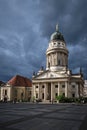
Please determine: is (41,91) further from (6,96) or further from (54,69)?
(6,96)

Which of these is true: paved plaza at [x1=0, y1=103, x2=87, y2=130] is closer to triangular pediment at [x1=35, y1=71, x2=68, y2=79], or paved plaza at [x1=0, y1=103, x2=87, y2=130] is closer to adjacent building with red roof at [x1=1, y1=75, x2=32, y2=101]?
triangular pediment at [x1=35, y1=71, x2=68, y2=79]

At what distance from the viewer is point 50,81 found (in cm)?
9244

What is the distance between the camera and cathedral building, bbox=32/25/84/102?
8981cm

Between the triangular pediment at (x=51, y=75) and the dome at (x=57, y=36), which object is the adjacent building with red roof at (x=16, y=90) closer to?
the triangular pediment at (x=51, y=75)

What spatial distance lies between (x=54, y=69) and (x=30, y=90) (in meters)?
18.7

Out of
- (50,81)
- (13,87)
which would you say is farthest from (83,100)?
(13,87)

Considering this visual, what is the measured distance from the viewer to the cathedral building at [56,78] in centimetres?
8981

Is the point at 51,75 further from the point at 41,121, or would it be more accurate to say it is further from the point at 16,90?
the point at 41,121

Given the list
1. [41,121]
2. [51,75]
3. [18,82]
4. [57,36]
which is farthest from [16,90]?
[41,121]

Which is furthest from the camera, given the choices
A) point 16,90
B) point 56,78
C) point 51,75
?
point 16,90

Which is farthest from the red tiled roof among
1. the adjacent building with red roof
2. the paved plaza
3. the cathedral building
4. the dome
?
the paved plaza

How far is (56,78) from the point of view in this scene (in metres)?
90.8

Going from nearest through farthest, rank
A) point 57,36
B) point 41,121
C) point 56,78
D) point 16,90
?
point 41,121
point 56,78
point 16,90
point 57,36

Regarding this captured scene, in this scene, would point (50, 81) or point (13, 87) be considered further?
point (13, 87)
